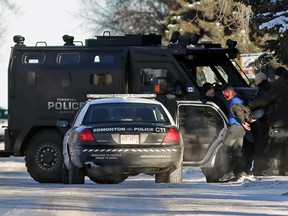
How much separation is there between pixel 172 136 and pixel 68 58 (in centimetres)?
571

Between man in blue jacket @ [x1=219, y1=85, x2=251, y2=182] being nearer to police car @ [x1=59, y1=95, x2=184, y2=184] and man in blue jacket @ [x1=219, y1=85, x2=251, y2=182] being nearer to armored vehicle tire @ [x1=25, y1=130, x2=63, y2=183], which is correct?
police car @ [x1=59, y1=95, x2=184, y2=184]

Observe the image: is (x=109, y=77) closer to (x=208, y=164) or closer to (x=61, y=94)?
(x=61, y=94)

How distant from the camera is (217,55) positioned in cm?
2400

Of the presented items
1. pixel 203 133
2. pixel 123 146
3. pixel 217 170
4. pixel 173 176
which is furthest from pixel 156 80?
pixel 123 146

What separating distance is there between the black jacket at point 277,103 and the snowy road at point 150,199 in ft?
6.40

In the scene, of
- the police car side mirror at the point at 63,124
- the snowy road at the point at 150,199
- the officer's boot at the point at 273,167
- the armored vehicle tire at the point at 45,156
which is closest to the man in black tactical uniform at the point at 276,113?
the officer's boot at the point at 273,167

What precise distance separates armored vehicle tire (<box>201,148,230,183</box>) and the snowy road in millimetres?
2179

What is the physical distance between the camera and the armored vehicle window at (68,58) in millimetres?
23578

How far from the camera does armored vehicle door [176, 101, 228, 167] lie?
21230 mm

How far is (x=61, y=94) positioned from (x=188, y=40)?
2.71m

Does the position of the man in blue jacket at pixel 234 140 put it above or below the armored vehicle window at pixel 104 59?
below

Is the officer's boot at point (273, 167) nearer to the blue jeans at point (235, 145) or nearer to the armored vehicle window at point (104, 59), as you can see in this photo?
the blue jeans at point (235, 145)

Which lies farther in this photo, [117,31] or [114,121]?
[117,31]

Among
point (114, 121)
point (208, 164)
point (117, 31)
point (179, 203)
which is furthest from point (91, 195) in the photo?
point (117, 31)
